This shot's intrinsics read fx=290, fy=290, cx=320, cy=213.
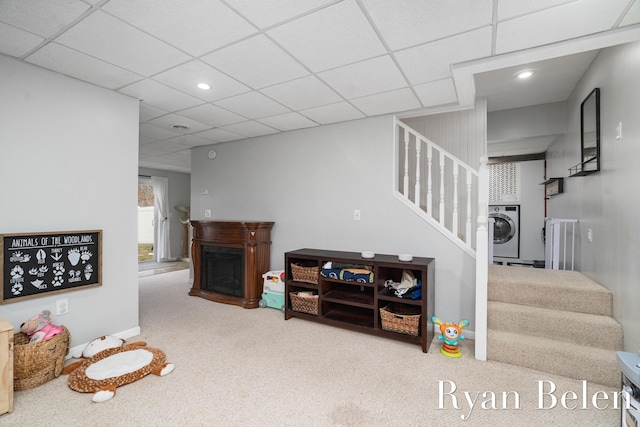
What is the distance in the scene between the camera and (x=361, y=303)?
291 cm

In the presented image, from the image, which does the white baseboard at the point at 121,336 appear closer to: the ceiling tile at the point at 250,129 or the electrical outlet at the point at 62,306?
the electrical outlet at the point at 62,306

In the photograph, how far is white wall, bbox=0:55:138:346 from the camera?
2170mm

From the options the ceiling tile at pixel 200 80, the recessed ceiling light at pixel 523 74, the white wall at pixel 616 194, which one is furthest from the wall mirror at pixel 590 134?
the ceiling tile at pixel 200 80

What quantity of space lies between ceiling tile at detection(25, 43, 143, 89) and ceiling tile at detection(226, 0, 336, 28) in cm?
134

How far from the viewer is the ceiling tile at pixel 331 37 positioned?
5.53 feet

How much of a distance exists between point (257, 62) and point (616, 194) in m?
2.86

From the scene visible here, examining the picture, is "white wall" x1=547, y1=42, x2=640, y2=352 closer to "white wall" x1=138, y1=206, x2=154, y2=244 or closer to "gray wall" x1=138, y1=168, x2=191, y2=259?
"gray wall" x1=138, y1=168, x2=191, y2=259

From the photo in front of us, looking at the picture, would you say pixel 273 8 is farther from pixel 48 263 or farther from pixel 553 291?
pixel 553 291

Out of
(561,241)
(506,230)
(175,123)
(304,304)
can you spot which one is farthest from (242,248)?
(506,230)

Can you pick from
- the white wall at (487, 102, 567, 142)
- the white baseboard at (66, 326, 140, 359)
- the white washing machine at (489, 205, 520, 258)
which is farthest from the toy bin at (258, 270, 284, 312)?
the white washing machine at (489, 205, 520, 258)

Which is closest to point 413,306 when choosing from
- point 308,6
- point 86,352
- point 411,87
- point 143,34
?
point 411,87

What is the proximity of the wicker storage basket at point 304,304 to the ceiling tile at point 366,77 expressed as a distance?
2.15 metres

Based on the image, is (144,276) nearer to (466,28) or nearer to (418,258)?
(418,258)

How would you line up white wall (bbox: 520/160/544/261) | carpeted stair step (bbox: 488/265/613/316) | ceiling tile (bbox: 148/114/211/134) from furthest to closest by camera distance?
white wall (bbox: 520/160/544/261), ceiling tile (bbox: 148/114/211/134), carpeted stair step (bbox: 488/265/613/316)
